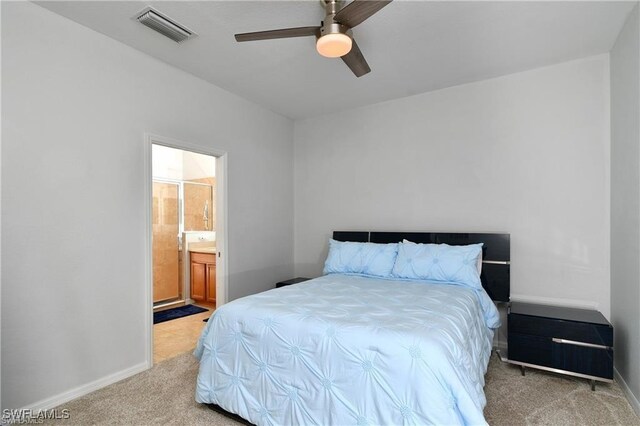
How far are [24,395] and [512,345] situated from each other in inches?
138

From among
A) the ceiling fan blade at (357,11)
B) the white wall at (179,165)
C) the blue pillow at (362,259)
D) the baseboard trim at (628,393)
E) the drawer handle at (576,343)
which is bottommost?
the baseboard trim at (628,393)

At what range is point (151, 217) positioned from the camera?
116 inches

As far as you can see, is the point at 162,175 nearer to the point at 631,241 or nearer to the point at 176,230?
the point at 176,230

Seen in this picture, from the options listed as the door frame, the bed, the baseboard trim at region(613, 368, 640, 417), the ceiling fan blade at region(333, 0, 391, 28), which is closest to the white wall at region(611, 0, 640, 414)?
the baseboard trim at region(613, 368, 640, 417)

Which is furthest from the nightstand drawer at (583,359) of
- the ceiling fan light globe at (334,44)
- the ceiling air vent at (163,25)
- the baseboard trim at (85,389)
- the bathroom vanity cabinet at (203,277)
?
A: the bathroom vanity cabinet at (203,277)

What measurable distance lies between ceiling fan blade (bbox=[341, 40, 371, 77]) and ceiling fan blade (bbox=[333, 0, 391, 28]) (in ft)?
0.66

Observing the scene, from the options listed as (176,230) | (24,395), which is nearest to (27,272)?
(24,395)

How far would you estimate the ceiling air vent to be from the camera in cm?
233

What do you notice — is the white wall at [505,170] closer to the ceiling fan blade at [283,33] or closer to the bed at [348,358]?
the bed at [348,358]

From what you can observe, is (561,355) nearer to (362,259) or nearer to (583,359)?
(583,359)

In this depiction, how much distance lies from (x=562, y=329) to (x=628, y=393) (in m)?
0.52

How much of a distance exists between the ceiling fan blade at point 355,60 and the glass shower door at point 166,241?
12.5 ft

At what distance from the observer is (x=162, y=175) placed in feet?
16.9

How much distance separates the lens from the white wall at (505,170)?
9.66ft
